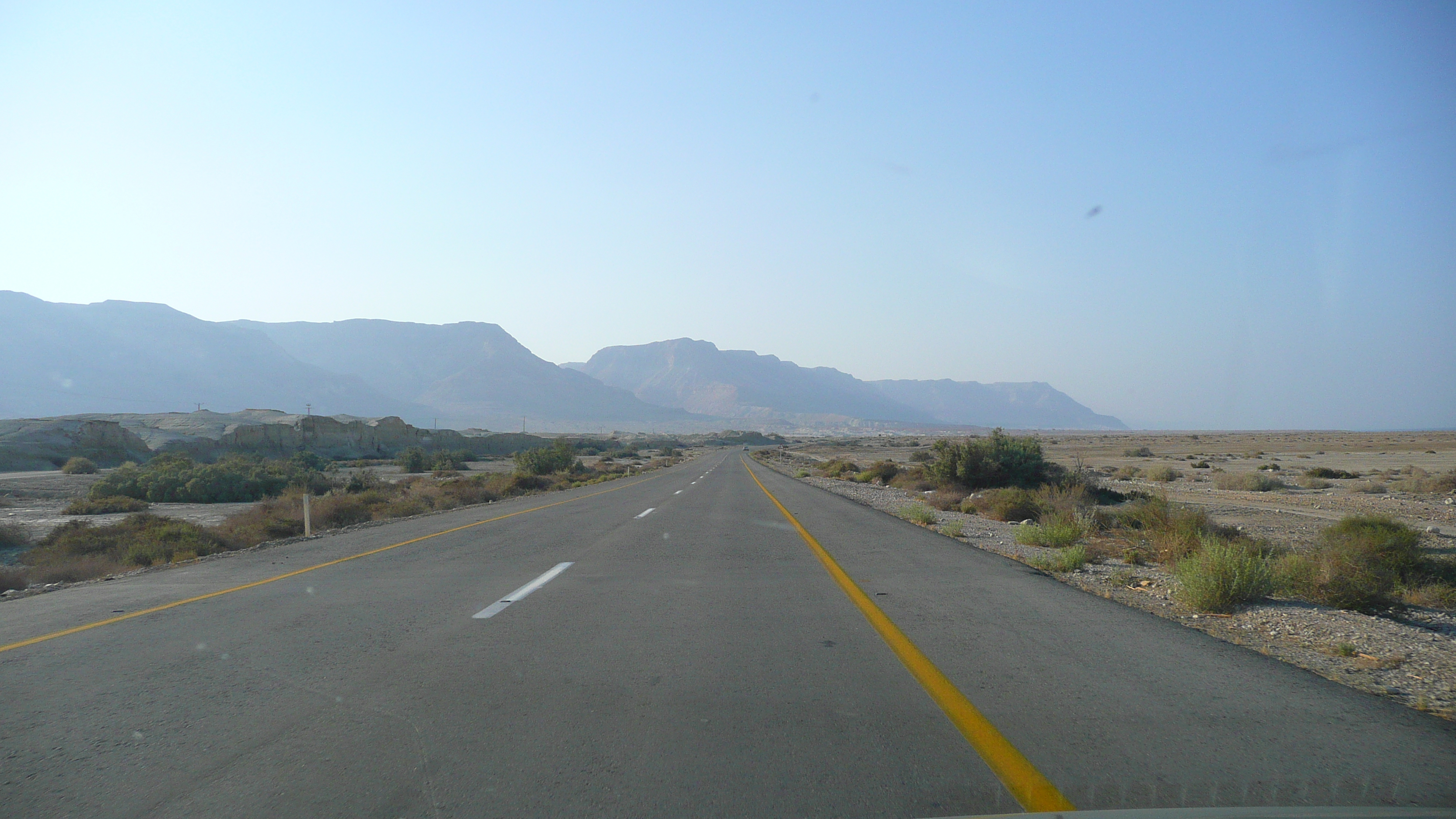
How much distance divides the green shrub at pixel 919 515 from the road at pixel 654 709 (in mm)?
7340

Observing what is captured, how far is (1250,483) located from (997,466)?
13230mm

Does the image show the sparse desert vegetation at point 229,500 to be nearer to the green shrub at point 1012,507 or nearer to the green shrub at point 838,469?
the green shrub at point 838,469

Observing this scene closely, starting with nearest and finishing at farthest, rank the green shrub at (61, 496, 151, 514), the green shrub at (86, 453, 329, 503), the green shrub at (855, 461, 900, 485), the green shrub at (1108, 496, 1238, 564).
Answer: the green shrub at (1108, 496, 1238, 564), the green shrub at (61, 496, 151, 514), the green shrub at (86, 453, 329, 503), the green shrub at (855, 461, 900, 485)

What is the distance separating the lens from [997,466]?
2577 centimetres

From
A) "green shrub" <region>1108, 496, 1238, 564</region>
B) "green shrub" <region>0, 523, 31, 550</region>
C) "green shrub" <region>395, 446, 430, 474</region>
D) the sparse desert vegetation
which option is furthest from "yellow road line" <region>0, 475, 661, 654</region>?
"green shrub" <region>395, 446, 430, 474</region>

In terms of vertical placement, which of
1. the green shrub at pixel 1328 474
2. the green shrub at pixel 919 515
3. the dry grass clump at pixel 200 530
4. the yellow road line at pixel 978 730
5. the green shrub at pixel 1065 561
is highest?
the yellow road line at pixel 978 730

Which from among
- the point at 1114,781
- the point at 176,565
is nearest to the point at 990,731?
the point at 1114,781

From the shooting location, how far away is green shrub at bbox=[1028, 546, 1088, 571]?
32.0 ft

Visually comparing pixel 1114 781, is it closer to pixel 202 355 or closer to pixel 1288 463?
pixel 1288 463

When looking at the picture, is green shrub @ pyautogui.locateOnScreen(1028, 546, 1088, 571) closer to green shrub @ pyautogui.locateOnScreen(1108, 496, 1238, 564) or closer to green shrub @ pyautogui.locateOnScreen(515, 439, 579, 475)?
green shrub @ pyautogui.locateOnScreen(1108, 496, 1238, 564)

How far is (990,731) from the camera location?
402cm

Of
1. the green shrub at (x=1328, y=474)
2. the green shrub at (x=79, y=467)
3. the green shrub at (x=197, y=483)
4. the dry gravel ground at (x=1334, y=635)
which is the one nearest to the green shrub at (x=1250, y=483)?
the green shrub at (x=1328, y=474)

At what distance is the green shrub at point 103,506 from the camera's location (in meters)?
25.3

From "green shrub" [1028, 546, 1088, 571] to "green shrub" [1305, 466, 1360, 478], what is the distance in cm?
3154
